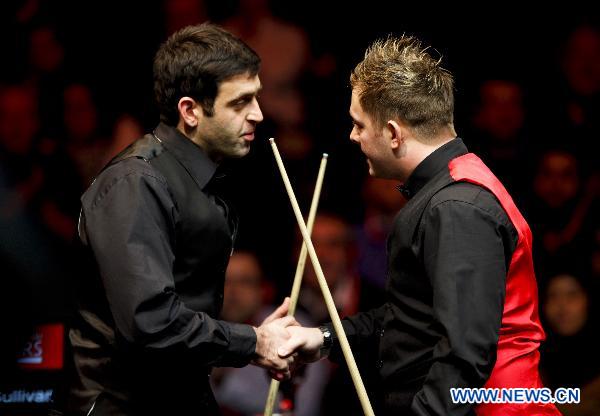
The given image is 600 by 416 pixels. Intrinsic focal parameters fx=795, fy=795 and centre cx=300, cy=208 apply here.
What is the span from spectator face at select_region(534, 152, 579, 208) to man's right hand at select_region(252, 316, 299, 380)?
2.12 metres

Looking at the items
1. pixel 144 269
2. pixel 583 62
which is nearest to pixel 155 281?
pixel 144 269

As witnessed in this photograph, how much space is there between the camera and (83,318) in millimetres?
2379

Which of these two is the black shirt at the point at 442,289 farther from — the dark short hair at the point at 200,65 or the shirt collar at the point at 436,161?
the dark short hair at the point at 200,65

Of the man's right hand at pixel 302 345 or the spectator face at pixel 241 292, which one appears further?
the spectator face at pixel 241 292

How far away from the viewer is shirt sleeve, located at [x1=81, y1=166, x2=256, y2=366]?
215cm

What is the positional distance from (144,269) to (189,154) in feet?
1.61

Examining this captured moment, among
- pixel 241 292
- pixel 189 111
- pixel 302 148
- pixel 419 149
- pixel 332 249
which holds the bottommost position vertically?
pixel 241 292

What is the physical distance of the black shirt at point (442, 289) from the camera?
6.43ft

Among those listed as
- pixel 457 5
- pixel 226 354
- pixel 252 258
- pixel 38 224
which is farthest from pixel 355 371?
pixel 457 5

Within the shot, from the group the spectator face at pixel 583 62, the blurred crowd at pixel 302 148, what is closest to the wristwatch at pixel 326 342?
the blurred crowd at pixel 302 148

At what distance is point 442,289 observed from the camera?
6.50 feet

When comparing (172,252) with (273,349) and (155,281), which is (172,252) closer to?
(155,281)

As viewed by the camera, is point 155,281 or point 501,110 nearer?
point 155,281

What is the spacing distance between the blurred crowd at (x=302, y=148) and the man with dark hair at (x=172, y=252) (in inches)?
50.8
